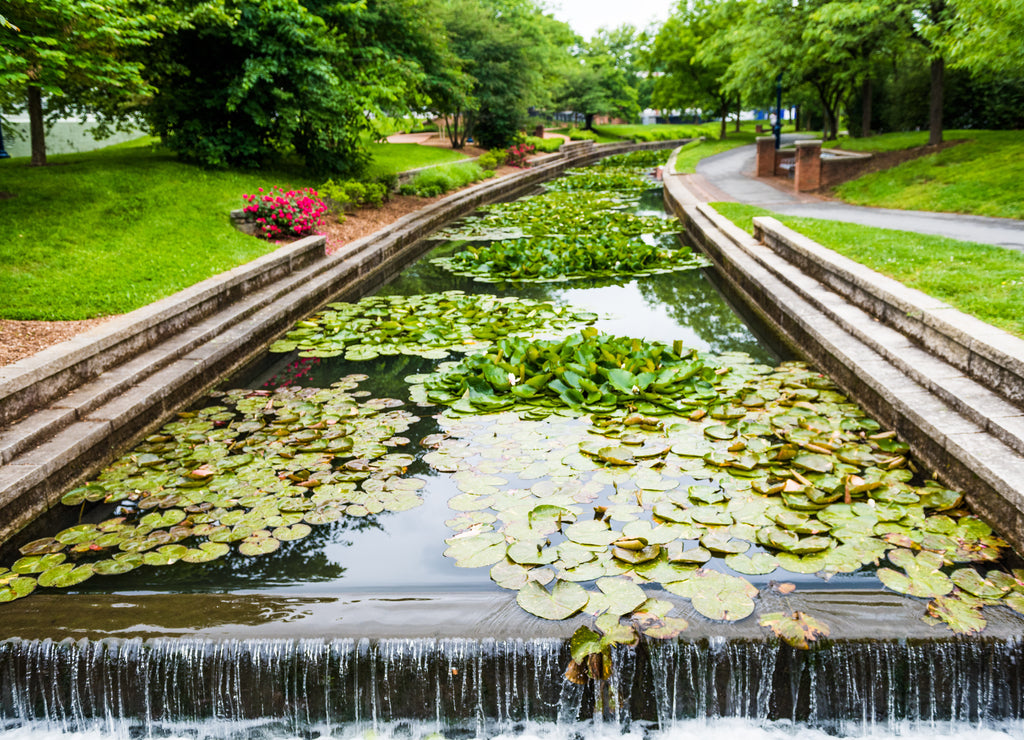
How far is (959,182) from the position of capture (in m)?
12.9

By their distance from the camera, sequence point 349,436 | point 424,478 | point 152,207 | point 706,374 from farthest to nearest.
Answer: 1. point 152,207
2. point 706,374
3. point 349,436
4. point 424,478

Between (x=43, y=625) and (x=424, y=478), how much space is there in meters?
2.04

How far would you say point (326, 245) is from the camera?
11477 mm

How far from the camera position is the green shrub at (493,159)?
83.5 feet

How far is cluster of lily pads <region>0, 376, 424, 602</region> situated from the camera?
12.4 feet

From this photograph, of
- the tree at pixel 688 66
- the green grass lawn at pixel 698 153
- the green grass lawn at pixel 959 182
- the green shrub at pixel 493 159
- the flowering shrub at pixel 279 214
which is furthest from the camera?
the tree at pixel 688 66

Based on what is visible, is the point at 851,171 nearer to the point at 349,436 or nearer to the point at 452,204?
the point at 452,204

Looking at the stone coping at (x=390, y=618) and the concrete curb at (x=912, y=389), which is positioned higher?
the concrete curb at (x=912, y=389)

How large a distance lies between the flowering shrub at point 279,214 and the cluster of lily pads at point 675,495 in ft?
20.0

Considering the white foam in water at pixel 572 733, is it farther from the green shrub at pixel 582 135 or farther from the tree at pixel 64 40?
the green shrub at pixel 582 135

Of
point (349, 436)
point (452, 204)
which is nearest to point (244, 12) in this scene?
point (452, 204)

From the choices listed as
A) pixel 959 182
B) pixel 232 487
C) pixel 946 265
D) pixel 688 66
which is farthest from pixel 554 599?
pixel 688 66

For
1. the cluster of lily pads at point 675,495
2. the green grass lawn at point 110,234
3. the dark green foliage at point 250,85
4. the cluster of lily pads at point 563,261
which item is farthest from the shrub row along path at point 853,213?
the green grass lawn at point 110,234

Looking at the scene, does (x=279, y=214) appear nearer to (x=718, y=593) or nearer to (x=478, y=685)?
(x=478, y=685)
